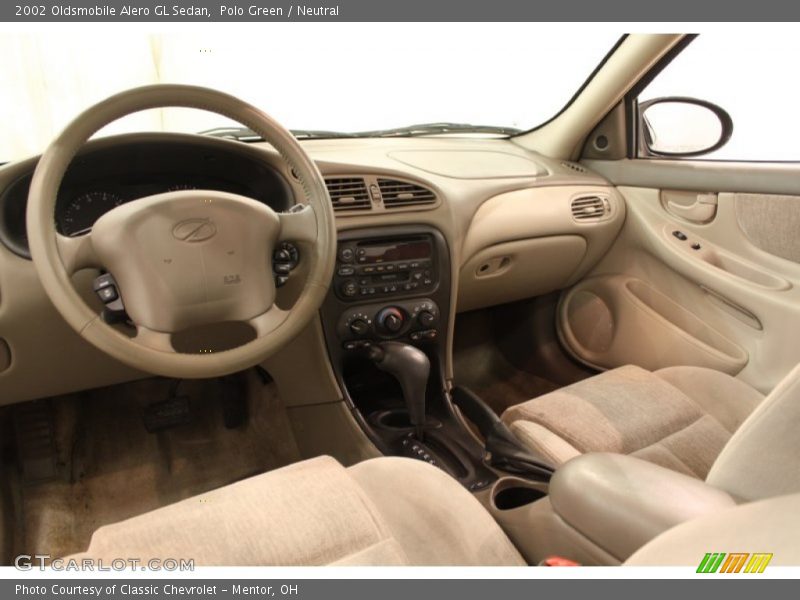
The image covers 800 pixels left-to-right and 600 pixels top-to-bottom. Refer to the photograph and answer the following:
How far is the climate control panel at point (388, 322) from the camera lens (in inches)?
60.0

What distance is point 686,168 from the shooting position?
5.92 ft

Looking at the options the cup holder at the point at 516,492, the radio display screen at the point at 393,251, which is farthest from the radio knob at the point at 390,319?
the cup holder at the point at 516,492

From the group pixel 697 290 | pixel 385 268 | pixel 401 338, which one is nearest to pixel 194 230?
pixel 385 268

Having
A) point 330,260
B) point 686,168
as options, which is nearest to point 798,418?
point 330,260

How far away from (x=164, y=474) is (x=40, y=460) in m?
0.31

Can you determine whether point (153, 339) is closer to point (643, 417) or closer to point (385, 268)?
point (385, 268)

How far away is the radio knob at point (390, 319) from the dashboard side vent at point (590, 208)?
73 centimetres

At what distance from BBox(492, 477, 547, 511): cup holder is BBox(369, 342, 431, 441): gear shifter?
0.35 m

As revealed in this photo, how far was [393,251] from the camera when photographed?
5.07ft

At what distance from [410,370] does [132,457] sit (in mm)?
854

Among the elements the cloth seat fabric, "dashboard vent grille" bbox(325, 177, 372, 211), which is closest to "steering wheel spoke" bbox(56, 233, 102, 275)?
"dashboard vent grille" bbox(325, 177, 372, 211)

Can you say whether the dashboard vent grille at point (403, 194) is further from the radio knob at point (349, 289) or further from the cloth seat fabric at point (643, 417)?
the cloth seat fabric at point (643, 417)

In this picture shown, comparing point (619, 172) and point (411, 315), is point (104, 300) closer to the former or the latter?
point (411, 315)

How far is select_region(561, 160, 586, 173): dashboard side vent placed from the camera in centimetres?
204
